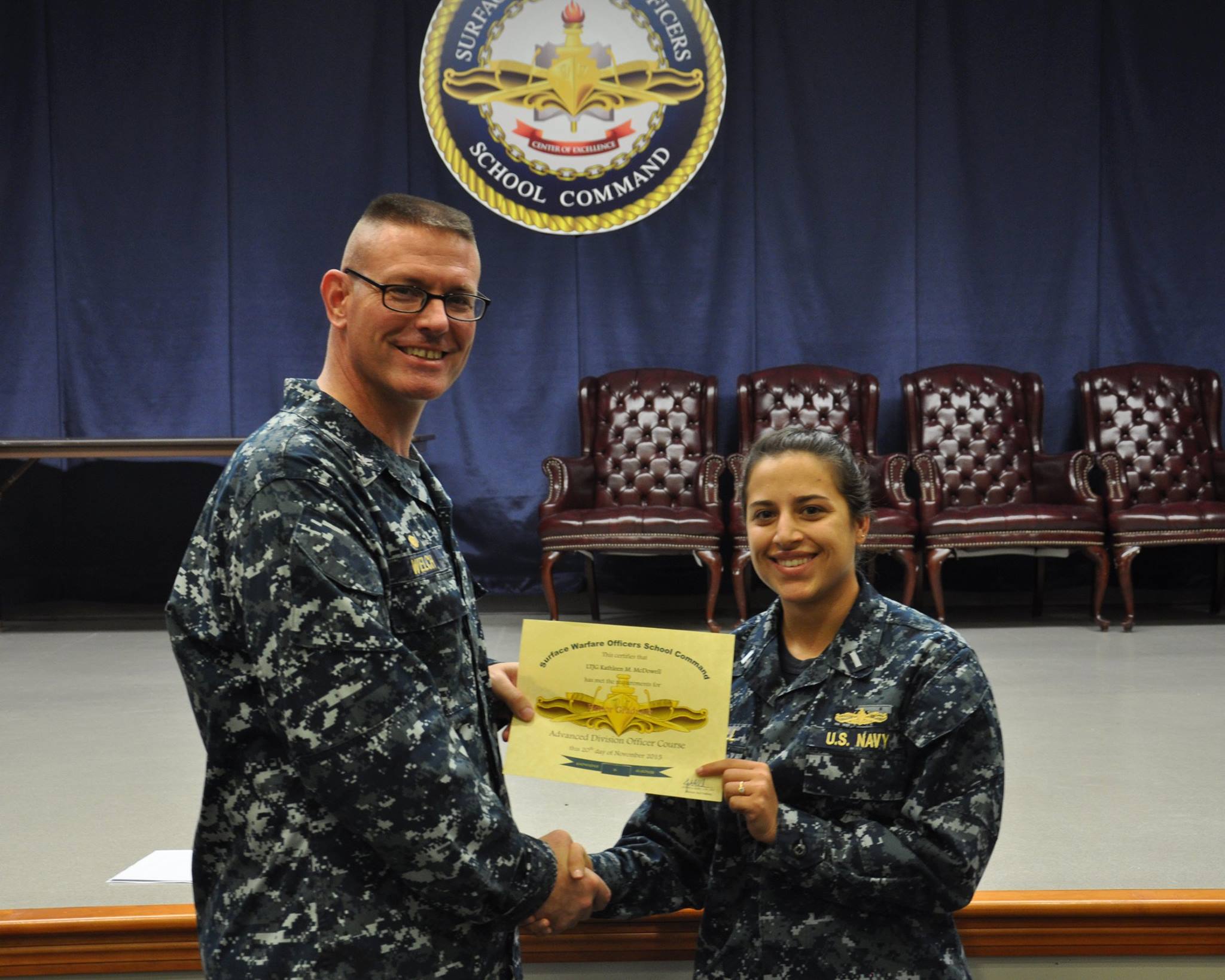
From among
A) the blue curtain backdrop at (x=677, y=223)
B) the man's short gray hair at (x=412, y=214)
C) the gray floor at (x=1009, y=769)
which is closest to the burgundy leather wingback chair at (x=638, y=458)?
the blue curtain backdrop at (x=677, y=223)

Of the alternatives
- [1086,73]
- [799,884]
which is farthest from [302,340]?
[799,884]

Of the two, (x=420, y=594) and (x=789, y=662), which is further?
(x=789, y=662)

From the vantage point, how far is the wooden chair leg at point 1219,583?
5.48m

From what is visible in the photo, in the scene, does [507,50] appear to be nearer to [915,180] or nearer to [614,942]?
[915,180]

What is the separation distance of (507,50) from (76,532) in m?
3.48

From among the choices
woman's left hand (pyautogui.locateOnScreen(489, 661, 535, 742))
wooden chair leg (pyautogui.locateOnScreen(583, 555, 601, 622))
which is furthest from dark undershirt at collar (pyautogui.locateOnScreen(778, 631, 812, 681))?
wooden chair leg (pyautogui.locateOnScreen(583, 555, 601, 622))

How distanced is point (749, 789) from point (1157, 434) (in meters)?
5.11

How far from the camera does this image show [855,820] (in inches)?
54.1

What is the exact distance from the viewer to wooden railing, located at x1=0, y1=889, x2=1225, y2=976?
1844 mm

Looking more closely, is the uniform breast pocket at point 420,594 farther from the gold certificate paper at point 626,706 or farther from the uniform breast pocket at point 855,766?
the uniform breast pocket at point 855,766

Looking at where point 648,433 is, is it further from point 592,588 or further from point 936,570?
point 936,570

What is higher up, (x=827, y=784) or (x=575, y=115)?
(x=575, y=115)

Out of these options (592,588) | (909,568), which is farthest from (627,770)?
(592,588)

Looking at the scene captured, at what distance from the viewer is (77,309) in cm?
608
